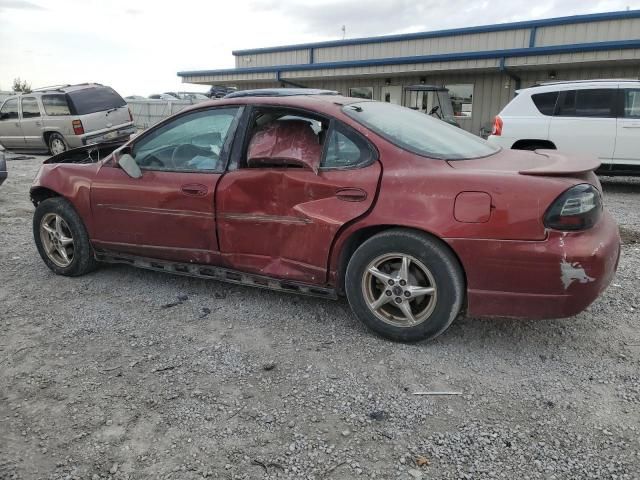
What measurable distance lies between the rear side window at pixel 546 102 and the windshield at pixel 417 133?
5540 mm

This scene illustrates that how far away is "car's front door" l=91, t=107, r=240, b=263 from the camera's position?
11.9 ft

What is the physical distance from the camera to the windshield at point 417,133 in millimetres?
3189

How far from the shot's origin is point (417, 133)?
3.40 m

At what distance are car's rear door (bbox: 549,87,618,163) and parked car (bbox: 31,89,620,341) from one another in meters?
5.51

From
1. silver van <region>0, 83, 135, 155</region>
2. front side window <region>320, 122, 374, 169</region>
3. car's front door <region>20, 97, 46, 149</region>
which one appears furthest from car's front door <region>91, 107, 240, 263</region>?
car's front door <region>20, 97, 46, 149</region>

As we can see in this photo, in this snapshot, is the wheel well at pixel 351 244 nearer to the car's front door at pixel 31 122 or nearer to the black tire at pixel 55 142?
the black tire at pixel 55 142

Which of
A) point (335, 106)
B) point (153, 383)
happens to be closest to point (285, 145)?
point (335, 106)

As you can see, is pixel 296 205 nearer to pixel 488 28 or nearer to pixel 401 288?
pixel 401 288

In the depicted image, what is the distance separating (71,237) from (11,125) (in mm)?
12205

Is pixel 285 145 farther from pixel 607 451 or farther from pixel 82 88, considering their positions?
pixel 82 88

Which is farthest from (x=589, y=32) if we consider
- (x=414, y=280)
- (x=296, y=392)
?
(x=296, y=392)

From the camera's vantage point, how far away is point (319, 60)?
2111cm

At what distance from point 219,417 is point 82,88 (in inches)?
510

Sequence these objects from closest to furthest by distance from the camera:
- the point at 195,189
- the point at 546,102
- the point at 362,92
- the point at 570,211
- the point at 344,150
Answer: the point at 570,211, the point at 344,150, the point at 195,189, the point at 546,102, the point at 362,92
